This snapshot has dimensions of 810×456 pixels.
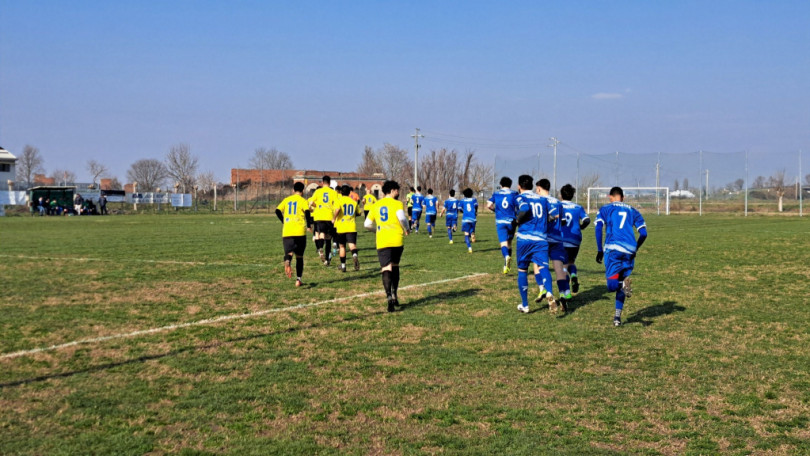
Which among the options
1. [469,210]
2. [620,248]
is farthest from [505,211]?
[469,210]

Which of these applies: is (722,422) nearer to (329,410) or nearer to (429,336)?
(329,410)

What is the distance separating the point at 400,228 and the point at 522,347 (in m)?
3.37

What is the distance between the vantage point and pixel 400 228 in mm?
10617

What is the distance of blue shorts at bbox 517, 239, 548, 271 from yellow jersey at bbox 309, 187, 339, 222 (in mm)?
6472

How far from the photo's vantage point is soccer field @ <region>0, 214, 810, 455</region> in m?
5.02

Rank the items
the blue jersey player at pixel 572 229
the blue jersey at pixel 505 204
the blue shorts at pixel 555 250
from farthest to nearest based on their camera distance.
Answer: the blue jersey at pixel 505 204 → the blue jersey player at pixel 572 229 → the blue shorts at pixel 555 250

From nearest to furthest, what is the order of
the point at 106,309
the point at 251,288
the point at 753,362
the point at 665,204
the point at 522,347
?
the point at 753,362 → the point at 522,347 → the point at 106,309 → the point at 251,288 → the point at 665,204

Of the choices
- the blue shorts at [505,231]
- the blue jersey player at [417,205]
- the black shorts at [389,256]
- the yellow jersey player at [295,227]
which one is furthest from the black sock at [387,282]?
the blue jersey player at [417,205]

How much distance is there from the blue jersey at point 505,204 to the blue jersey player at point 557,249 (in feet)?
9.94

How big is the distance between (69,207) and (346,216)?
163ft

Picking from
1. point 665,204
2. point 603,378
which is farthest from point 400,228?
point 665,204

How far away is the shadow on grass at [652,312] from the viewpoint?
9.51 meters

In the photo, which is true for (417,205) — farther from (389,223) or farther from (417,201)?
(389,223)

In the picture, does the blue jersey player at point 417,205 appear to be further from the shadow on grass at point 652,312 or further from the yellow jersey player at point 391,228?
the shadow on grass at point 652,312
